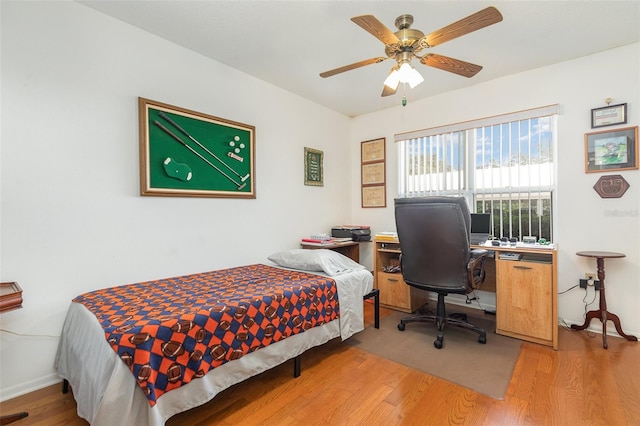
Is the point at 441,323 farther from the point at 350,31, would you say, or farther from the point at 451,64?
the point at 350,31

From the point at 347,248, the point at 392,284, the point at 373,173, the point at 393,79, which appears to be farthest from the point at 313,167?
the point at 393,79

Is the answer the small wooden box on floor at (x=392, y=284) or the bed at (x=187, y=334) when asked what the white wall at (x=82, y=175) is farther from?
the small wooden box on floor at (x=392, y=284)

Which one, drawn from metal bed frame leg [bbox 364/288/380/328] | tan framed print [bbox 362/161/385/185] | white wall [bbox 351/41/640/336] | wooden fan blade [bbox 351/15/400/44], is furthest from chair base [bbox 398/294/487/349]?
wooden fan blade [bbox 351/15/400/44]

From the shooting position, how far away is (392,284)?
3.36 meters

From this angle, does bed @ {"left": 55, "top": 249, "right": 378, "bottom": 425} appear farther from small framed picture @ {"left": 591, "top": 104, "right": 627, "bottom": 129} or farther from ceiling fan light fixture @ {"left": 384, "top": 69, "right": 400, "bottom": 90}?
small framed picture @ {"left": 591, "top": 104, "right": 627, "bottom": 129}

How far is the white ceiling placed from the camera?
2.05 m

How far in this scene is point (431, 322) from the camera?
9.32 ft

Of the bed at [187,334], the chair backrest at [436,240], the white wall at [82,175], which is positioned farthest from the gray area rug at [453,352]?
the white wall at [82,175]

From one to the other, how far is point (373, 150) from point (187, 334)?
343 cm

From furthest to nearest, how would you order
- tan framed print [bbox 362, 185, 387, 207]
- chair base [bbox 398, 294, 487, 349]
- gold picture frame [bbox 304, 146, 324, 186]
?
tan framed print [bbox 362, 185, 387, 207] < gold picture frame [bbox 304, 146, 324, 186] < chair base [bbox 398, 294, 487, 349]

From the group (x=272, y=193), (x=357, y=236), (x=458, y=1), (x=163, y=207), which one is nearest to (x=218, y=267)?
(x=163, y=207)

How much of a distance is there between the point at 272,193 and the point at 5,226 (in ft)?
6.78

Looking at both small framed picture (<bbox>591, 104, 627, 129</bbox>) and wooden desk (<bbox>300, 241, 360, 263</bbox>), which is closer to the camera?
small framed picture (<bbox>591, 104, 627, 129</bbox>)

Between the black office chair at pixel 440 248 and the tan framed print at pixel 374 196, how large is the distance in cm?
155
